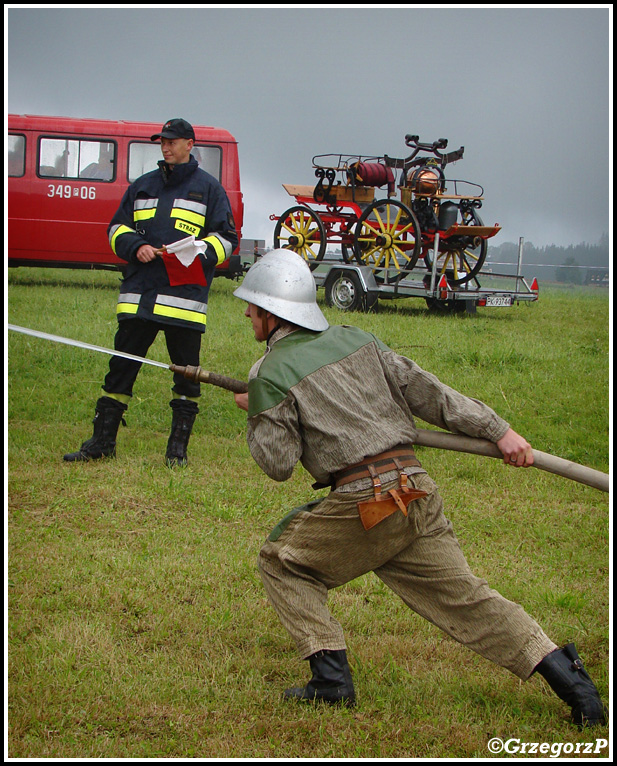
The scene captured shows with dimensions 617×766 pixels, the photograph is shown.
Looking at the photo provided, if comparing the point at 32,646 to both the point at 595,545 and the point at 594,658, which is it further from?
the point at 595,545

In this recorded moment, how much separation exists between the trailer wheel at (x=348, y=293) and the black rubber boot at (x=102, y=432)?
600cm

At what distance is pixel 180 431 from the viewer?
5332 millimetres

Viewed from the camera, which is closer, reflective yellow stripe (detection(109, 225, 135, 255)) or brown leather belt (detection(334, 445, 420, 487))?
brown leather belt (detection(334, 445, 420, 487))

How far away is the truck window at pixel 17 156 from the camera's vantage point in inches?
539

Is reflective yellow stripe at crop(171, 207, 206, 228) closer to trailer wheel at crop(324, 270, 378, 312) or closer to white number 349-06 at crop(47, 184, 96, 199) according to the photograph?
trailer wheel at crop(324, 270, 378, 312)

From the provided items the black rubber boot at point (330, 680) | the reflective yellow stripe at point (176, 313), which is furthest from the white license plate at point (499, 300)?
the black rubber boot at point (330, 680)

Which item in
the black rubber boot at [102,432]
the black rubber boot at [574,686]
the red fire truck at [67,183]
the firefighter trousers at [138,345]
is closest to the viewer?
the black rubber boot at [574,686]

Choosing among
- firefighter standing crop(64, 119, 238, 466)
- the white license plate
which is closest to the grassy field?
firefighter standing crop(64, 119, 238, 466)

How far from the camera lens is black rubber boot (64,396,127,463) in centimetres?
526

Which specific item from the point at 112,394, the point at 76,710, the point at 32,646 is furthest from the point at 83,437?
the point at 76,710

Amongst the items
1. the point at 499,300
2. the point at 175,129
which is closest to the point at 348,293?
the point at 499,300

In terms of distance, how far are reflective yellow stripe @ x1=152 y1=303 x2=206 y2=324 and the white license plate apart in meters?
6.75

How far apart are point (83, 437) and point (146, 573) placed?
2446mm

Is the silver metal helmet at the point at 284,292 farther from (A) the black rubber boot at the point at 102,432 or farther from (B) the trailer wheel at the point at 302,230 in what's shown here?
(B) the trailer wheel at the point at 302,230
